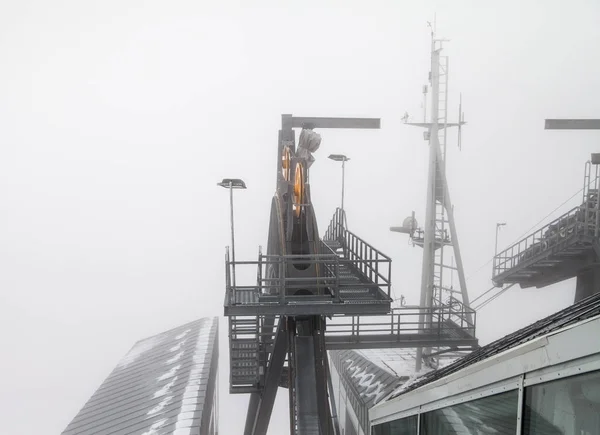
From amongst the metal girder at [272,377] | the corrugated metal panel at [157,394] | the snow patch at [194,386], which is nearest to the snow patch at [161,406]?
the corrugated metal panel at [157,394]

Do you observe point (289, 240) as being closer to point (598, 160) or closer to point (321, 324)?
point (321, 324)

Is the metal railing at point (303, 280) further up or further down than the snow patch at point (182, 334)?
further up

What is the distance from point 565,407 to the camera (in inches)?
121

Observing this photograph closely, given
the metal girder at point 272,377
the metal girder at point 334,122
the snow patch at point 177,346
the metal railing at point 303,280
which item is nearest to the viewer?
the metal railing at point 303,280

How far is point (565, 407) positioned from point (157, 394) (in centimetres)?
1474

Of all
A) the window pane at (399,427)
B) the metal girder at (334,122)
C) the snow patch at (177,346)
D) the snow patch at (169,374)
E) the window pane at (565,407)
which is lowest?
the snow patch at (177,346)

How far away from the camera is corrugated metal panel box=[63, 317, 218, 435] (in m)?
13.2

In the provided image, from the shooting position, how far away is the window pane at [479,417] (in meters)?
3.62

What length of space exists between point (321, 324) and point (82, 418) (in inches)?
349

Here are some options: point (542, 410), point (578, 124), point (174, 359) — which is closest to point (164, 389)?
point (174, 359)

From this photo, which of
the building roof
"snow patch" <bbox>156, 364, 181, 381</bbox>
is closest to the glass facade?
the building roof

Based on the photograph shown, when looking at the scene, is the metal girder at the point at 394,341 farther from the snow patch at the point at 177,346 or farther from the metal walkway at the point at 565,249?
the snow patch at the point at 177,346

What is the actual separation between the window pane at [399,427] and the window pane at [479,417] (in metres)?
0.47

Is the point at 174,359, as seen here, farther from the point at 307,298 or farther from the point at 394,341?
the point at 307,298
